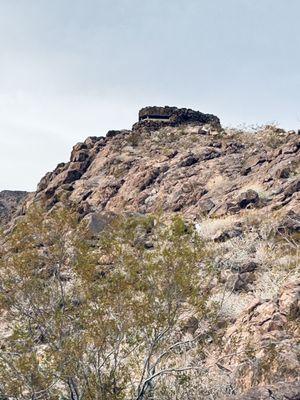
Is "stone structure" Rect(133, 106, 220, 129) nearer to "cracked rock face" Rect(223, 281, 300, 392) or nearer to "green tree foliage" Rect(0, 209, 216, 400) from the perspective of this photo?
"cracked rock face" Rect(223, 281, 300, 392)

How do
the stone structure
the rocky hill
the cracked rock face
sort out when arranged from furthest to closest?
the stone structure < the rocky hill < the cracked rock face

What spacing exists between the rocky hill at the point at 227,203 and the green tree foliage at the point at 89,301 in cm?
82

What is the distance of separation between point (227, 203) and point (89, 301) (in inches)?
623

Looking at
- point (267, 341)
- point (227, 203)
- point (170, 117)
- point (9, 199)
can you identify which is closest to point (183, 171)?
point (227, 203)

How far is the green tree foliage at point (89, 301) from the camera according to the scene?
10.8 metres

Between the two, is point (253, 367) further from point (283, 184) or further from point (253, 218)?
point (283, 184)

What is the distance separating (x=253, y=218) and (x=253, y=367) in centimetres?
1217

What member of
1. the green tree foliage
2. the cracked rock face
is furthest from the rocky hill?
the green tree foliage

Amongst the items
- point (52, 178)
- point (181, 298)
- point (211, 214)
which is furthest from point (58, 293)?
point (52, 178)

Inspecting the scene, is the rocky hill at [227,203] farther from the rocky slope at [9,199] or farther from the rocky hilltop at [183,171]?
the rocky slope at [9,199]

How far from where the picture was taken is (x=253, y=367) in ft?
40.2

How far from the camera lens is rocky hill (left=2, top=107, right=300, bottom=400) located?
41.7 ft

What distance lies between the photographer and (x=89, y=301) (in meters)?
11.6

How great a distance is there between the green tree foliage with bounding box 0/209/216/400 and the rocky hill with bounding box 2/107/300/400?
82cm
